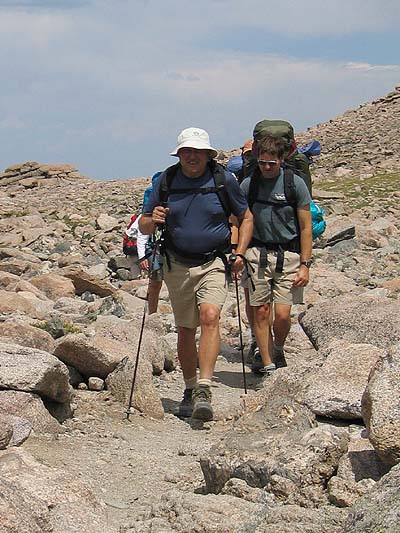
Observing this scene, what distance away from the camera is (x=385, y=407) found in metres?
5.96

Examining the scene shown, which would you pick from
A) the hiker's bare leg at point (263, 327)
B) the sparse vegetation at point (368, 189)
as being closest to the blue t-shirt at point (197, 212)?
the hiker's bare leg at point (263, 327)

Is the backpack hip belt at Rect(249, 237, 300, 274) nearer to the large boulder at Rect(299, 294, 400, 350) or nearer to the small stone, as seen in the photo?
the large boulder at Rect(299, 294, 400, 350)

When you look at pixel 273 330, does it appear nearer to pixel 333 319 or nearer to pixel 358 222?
pixel 333 319

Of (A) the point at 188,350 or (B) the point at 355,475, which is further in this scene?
(A) the point at 188,350

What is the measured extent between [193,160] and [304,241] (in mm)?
1811

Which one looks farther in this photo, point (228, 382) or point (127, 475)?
point (228, 382)

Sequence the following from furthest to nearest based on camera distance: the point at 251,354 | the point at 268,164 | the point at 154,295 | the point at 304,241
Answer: the point at 154,295, the point at 251,354, the point at 304,241, the point at 268,164

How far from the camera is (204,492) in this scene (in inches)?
258

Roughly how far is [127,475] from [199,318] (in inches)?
86.7

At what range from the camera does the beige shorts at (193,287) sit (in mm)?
9008

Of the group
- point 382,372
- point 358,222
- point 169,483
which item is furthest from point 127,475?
point 358,222

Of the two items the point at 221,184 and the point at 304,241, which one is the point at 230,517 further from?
the point at 304,241

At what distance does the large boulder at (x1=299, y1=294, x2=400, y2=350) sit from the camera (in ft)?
33.9

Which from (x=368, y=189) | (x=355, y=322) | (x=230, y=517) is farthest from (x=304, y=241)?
(x=368, y=189)
